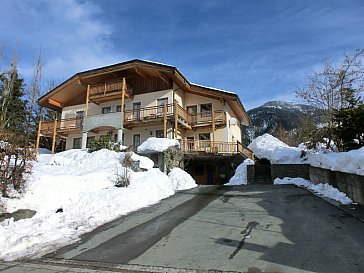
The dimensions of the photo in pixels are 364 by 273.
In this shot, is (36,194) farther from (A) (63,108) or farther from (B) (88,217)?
(A) (63,108)

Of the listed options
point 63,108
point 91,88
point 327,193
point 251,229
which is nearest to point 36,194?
point 251,229

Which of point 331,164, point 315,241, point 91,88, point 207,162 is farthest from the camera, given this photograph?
point 91,88

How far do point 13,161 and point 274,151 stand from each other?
14.5m

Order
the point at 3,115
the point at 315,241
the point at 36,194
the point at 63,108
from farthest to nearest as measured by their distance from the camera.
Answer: the point at 63,108, the point at 3,115, the point at 36,194, the point at 315,241

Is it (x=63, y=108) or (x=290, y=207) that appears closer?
(x=290, y=207)

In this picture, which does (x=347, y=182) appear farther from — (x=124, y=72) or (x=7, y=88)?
(x=7, y=88)

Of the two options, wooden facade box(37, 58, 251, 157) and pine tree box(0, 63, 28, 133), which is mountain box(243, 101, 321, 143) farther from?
pine tree box(0, 63, 28, 133)

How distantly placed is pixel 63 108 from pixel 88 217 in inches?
914

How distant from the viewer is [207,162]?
22.0m

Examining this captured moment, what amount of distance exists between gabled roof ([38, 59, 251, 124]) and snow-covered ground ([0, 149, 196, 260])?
10.8 meters

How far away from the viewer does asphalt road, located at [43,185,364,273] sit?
156 inches

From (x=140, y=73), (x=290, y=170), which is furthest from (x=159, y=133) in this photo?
(x=290, y=170)

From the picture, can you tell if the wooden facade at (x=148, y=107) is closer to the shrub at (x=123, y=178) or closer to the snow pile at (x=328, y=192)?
the snow pile at (x=328, y=192)

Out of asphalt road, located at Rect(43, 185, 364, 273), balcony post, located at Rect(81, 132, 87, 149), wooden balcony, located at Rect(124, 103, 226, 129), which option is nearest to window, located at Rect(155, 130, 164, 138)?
wooden balcony, located at Rect(124, 103, 226, 129)
